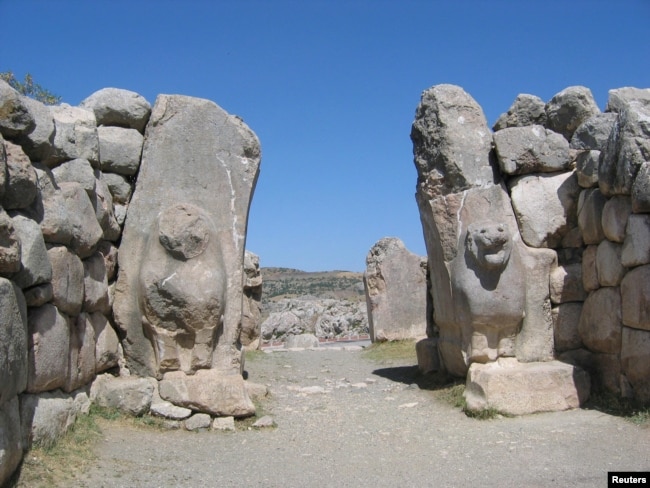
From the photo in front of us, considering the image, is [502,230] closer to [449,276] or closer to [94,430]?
[449,276]

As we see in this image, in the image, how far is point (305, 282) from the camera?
50.6 meters

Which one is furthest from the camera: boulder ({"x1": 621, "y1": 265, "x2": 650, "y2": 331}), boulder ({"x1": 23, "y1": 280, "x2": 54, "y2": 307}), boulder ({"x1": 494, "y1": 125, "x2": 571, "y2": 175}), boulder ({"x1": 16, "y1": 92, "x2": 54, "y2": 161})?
boulder ({"x1": 494, "y1": 125, "x2": 571, "y2": 175})

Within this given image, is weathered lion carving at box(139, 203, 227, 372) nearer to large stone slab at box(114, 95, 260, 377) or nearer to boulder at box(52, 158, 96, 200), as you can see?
large stone slab at box(114, 95, 260, 377)

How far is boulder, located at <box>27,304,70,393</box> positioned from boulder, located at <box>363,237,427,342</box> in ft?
24.7

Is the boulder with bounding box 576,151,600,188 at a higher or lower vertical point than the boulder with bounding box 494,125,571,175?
lower

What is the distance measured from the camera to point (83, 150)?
Result: 18.6 feet

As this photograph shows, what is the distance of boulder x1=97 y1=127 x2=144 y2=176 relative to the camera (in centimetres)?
605

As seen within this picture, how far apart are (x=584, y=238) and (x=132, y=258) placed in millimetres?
4006

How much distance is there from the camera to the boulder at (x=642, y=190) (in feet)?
17.2

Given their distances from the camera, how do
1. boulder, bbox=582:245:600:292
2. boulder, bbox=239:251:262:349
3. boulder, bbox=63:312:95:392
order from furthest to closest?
1. boulder, bbox=239:251:262:349
2. boulder, bbox=582:245:600:292
3. boulder, bbox=63:312:95:392

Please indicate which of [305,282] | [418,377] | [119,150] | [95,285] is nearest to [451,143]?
[418,377]

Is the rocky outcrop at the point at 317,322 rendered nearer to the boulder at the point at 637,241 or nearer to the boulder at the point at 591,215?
the boulder at the point at 591,215

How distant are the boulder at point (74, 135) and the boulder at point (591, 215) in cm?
426

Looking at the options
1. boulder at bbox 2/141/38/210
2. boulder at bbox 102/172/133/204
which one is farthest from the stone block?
boulder at bbox 102/172/133/204
